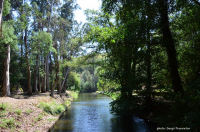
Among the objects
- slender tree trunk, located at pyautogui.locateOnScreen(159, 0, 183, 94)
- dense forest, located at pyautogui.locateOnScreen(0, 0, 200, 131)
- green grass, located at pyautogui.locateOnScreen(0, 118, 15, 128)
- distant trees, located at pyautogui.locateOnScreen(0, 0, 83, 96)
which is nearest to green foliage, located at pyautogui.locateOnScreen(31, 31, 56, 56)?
distant trees, located at pyautogui.locateOnScreen(0, 0, 83, 96)

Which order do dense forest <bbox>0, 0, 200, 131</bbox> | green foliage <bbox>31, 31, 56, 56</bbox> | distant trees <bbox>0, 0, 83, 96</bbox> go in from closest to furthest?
1. dense forest <bbox>0, 0, 200, 131</bbox>
2. distant trees <bbox>0, 0, 83, 96</bbox>
3. green foliage <bbox>31, 31, 56, 56</bbox>

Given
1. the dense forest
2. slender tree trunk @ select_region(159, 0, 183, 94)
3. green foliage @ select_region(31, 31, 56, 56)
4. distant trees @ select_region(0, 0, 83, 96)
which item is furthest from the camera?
green foliage @ select_region(31, 31, 56, 56)

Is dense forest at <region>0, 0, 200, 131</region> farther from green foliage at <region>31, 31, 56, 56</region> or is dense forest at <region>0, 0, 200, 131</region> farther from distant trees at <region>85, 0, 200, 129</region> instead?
green foliage at <region>31, 31, 56, 56</region>

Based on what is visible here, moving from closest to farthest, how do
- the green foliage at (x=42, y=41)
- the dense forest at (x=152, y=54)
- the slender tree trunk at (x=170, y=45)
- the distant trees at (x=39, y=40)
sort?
the dense forest at (x=152, y=54) < the slender tree trunk at (x=170, y=45) < the distant trees at (x=39, y=40) < the green foliage at (x=42, y=41)

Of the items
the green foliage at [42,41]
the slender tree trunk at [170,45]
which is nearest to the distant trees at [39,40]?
the green foliage at [42,41]

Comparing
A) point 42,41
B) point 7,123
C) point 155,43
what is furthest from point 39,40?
point 155,43

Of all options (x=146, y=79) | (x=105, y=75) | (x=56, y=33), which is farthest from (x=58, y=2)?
(x=146, y=79)

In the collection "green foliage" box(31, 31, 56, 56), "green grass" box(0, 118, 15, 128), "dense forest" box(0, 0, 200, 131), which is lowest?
"green grass" box(0, 118, 15, 128)

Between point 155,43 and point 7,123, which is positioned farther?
point 155,43

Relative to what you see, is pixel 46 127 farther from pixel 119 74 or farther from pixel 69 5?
pixel 69 5

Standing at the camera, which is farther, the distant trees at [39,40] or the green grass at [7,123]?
the distant trees at [39,40]

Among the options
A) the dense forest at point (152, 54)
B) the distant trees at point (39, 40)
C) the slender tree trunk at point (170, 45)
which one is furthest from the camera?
the distant trees at point (39, 40)

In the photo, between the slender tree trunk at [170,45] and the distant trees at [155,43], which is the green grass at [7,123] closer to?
the distant trees at [155,43]

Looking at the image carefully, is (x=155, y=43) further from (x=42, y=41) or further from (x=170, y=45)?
(x=42, y=41)
